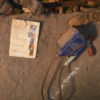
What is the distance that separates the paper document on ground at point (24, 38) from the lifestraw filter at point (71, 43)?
12.0 inches

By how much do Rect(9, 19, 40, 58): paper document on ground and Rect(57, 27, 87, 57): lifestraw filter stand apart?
30 centimetres

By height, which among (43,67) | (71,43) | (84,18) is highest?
(84,18)

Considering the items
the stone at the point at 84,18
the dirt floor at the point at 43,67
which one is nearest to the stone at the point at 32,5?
the dirt floor at the point at 43,67

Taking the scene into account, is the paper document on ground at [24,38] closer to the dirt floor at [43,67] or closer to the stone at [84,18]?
the dirt floor at [43,67]

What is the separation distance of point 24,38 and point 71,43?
0.55 m

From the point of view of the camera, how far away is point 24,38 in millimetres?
1438

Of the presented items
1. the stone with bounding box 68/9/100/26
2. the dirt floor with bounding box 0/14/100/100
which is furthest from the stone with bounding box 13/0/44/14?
the stone with bounding box 68/9/100/26

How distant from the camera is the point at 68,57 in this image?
4.85 ft

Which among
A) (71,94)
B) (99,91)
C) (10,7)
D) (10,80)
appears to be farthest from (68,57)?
(10,7)

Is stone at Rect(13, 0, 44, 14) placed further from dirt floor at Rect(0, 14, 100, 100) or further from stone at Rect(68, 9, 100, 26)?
stone at Rect(68, 9, 100, 26)

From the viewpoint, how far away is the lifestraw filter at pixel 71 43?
1.31 meters

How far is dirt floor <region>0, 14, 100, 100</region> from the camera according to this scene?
1.45 meters

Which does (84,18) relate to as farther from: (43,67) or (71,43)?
(43,67)

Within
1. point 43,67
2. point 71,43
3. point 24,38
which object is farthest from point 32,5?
point 43,67
